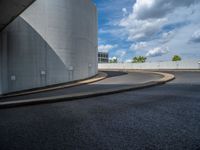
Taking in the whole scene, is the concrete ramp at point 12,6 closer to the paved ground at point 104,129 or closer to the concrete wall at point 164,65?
the paved ground at point 104,129

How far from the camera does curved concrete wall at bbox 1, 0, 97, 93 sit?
41.4 feet

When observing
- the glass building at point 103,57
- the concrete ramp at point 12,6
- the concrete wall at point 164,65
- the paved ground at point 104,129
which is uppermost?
the glass building at point 103,57

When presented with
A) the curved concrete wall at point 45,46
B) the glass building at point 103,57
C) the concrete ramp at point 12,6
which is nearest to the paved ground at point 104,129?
the concrete ramp at point 12,6

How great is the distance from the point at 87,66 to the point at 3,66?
916cm

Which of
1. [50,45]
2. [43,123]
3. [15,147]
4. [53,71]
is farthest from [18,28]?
[15,147]

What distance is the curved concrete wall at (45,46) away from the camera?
1262cm

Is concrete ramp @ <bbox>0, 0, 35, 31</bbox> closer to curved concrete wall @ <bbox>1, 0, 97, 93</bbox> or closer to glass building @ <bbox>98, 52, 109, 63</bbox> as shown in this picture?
curved concrete wall @ <bbox>1, 0, 97, 93</bbox>

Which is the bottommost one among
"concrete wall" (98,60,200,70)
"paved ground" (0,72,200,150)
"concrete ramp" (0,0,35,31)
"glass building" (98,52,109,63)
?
"paved ground" (0,72,200,150)

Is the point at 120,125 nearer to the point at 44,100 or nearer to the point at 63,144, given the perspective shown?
the point at 63,144

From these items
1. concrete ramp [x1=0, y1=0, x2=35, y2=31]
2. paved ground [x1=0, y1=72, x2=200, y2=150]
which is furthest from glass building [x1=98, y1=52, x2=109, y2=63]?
paved ground [x1=0, y1=72, x2=200, y2=150]

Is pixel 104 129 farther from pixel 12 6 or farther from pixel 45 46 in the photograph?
pixel 45 46

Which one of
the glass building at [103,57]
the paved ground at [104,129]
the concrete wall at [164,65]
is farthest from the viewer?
the glass building at [103,57]

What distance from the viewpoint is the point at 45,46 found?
46.9 ft

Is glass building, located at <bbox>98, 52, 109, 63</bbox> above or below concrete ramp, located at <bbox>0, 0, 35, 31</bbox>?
above
